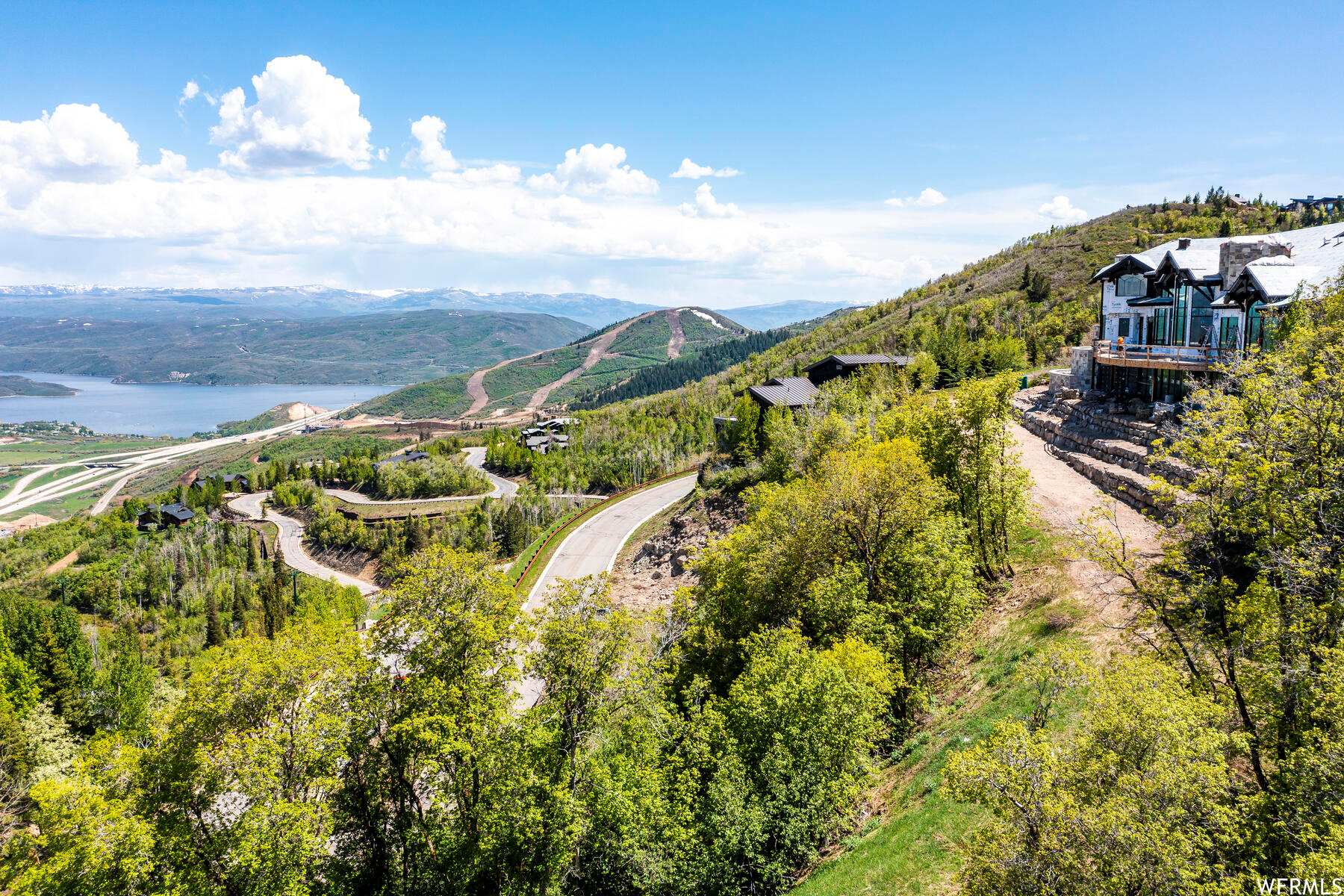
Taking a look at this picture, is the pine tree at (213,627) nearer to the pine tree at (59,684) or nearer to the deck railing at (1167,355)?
the pine tree at (59,684)

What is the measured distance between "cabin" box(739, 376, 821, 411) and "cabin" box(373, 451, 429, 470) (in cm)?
8667

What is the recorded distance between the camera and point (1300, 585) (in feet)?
40.6

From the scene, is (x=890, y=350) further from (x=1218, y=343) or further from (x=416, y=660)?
(x=416, y=660)

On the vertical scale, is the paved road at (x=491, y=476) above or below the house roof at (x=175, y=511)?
above

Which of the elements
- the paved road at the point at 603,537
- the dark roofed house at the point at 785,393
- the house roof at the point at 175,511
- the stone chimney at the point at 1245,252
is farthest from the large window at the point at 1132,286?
the house roof at the point at 175,511

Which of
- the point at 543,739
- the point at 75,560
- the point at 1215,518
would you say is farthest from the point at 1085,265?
the point at 75,560

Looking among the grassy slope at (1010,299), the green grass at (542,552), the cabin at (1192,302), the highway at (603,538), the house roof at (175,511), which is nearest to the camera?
the cabin at (1192,302)

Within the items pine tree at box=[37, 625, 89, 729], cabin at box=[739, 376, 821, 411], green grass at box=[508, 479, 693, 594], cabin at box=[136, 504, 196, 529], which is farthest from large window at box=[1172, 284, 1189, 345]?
cabin at box=[136, 504, 196, 529]

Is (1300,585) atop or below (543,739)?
atop

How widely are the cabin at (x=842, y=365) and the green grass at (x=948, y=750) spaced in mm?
37868

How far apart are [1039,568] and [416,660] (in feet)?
84.2

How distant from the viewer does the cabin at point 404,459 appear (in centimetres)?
12850

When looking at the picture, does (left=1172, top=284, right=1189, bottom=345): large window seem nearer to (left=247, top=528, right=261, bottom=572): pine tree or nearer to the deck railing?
the deck railing

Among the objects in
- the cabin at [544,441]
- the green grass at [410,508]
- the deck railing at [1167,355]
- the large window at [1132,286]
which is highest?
the large window at [1132,286]
